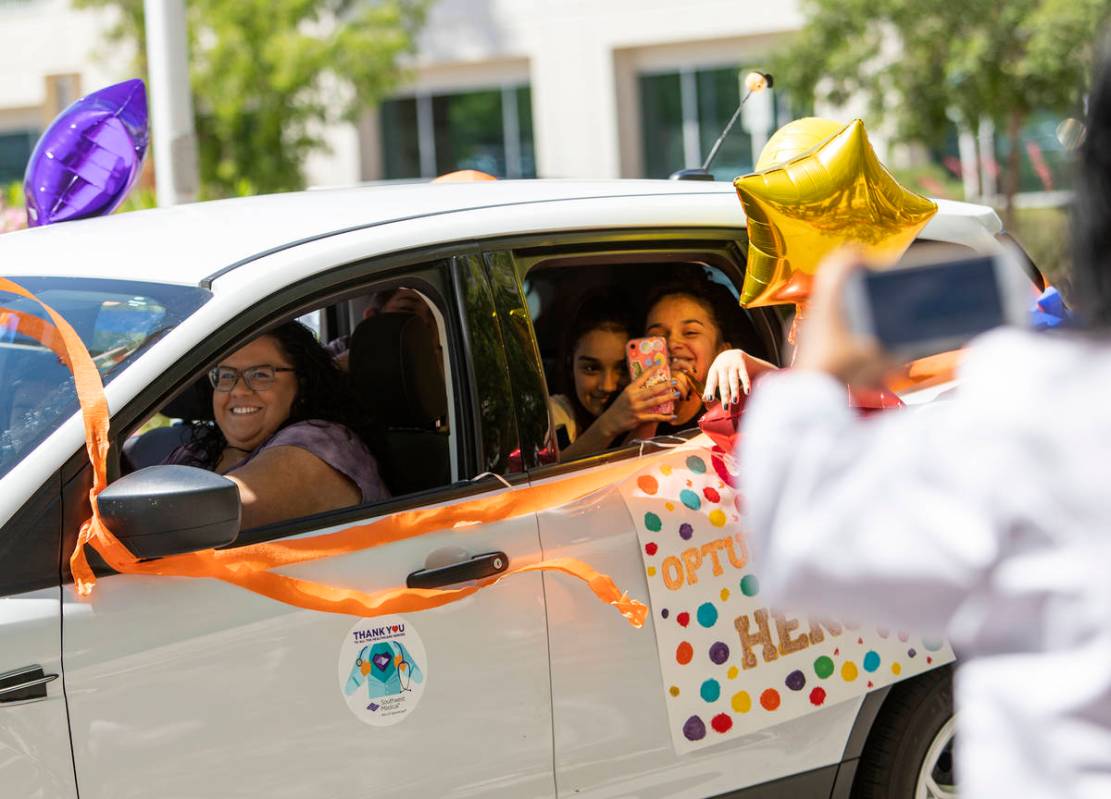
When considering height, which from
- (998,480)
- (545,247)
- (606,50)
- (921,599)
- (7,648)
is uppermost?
(606,50)

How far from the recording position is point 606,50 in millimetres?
22281

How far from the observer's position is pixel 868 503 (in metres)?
1.40

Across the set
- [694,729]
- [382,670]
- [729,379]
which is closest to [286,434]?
[382,670]

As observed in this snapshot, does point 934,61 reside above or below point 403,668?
above

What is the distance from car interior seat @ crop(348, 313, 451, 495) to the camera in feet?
11.0

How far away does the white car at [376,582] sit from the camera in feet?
8.41

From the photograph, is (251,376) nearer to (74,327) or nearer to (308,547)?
(74,327)

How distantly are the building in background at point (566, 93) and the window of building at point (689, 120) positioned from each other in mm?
21

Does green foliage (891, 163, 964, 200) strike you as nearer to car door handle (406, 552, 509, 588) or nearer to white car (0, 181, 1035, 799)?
white car (0, 181, 1035, 799)

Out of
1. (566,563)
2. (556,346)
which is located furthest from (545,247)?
(556,346)

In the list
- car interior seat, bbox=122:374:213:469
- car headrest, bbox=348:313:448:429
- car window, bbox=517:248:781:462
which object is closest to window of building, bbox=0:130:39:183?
car window, bbox=517:248:781:462

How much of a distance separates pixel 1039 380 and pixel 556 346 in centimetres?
325

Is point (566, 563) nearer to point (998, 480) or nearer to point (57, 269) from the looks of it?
point (57, 269)

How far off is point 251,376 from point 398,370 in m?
0.37
